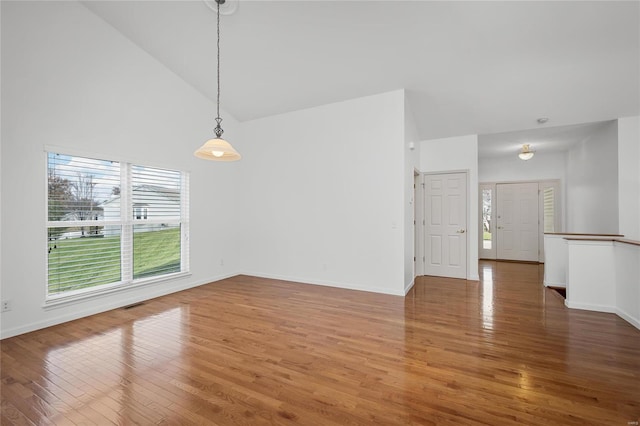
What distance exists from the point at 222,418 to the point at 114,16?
4910mm

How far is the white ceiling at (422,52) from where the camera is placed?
3.09 m

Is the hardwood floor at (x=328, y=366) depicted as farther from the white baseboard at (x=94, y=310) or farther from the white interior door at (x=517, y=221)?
the white interior door at (x=517, y=221)

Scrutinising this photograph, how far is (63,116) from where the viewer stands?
3.38 meters

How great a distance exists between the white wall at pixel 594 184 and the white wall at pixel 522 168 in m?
0.33

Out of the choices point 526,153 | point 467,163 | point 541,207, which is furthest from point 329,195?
point 541,207

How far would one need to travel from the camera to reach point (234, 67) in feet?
14.6

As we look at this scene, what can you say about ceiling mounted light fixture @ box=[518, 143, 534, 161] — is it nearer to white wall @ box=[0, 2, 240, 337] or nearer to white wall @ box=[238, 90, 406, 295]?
white wall @ box=[238, 90, 406, 295]

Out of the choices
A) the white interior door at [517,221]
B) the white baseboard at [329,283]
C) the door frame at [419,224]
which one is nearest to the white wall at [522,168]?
the white interior door at [517,221]

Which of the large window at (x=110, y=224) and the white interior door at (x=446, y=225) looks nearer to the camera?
the large window at (x=110, y=224)

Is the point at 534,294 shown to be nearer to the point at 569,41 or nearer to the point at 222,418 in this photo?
the point at 569,41

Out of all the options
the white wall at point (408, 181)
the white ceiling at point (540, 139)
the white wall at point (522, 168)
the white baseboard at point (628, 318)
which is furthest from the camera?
the white wall at point (522, 168)

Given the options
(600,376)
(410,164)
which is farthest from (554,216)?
(600,376)

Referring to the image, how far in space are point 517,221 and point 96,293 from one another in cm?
967

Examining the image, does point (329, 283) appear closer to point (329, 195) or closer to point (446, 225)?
point (329, 195)
